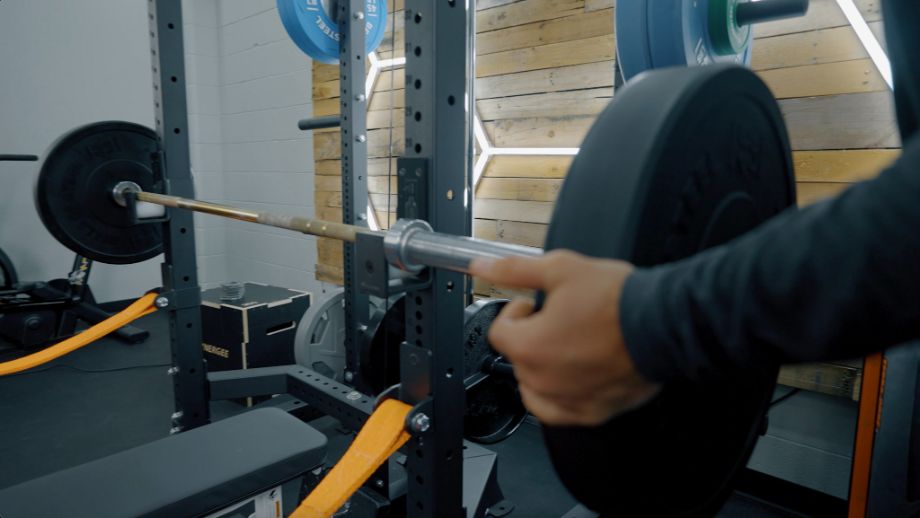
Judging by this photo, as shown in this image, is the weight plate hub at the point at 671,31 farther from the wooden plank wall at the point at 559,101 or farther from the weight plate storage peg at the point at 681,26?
the wooden plank wall at the point at 559,101

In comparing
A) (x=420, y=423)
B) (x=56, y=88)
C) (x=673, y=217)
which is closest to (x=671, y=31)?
(x=673, y=217)

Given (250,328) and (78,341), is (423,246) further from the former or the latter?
(250,328)

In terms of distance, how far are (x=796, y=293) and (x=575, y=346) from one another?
5.3 inches

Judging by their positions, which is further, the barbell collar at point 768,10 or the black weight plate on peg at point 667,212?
the barbell collar at point 768,10

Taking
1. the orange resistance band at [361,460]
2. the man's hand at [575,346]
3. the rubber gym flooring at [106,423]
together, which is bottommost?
the rubber gym flooring at [106,423]

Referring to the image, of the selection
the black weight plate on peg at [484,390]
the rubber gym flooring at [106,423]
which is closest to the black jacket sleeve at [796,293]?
the black weight plate on peg at [484,390]

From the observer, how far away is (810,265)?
294 mm

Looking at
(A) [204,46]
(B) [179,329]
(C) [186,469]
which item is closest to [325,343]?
(B) [179,329]

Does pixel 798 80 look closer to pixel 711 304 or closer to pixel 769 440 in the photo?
pixel 769 440

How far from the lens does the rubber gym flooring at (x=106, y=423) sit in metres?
2.02

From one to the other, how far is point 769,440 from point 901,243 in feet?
6.46

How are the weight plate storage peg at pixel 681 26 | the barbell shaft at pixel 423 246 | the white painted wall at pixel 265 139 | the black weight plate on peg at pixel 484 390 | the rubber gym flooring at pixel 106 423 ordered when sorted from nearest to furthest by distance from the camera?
1. the barbell shaft at pixel 423 246
2. the weight plate storage peg at pixel 681 26
3. the black weight plate on peg at pixel 484 390
4. the rubber gym flooring at pixel 106 423
5. the white painted wall at pixel 265 139

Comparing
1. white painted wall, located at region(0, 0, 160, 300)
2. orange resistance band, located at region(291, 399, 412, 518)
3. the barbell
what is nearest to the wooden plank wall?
the barbell

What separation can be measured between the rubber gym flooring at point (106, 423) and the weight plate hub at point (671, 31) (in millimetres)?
1507
